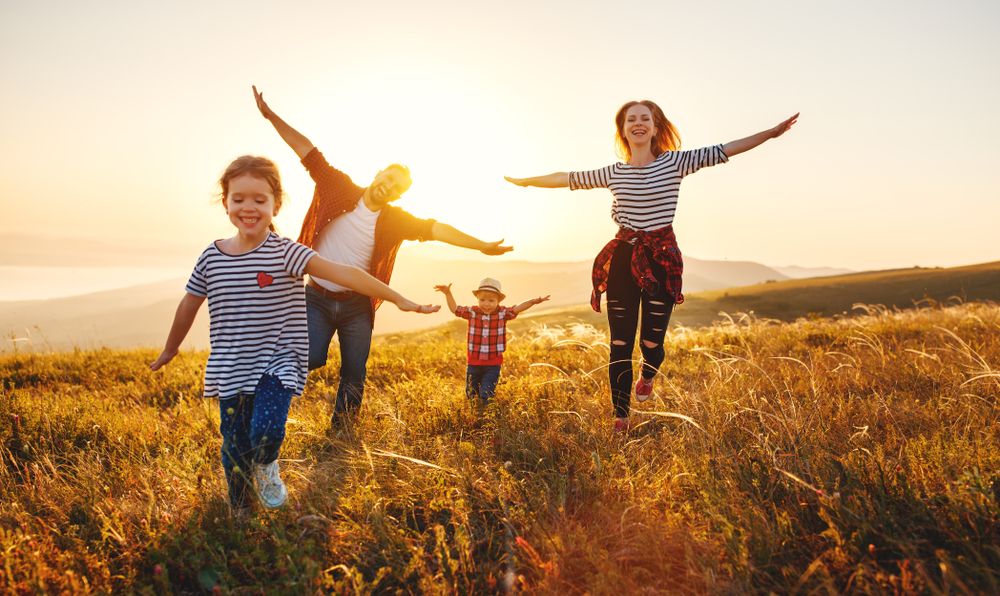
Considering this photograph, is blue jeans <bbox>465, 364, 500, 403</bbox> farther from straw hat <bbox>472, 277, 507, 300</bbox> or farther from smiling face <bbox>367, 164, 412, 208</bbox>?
smiling face <bbox>367, 164, 412, 208</bbox>

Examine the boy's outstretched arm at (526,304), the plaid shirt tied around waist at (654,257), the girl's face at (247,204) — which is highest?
the girl's face at (247,204)

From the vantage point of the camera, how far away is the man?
495 centimetres

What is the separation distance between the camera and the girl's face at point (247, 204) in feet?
11.0

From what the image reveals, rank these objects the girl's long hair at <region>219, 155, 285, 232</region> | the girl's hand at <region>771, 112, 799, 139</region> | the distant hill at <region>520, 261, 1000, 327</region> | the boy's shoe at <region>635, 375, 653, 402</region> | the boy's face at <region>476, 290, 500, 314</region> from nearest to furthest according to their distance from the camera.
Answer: the girl's long hair at <region>219, 155, 285, 232</region> → the girl's hand at <region>771, 112, 799, 139</region> → the boy's shoe at <region>635, 375, 653, 402</region> → the boy's face at <region>476, 290, 500, 314</region> → the distant hill at <region>520, 261, 1000, 327</region>

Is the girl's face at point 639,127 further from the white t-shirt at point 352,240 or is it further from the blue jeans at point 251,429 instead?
the blue jeans at point 251,429

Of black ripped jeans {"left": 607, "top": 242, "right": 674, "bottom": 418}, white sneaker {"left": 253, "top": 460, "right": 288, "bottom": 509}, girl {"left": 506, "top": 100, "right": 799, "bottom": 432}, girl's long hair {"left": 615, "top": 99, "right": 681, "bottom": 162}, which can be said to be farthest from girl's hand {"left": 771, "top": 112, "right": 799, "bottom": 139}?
white sneaker {"left": 253, "top": 460, "right": 288, "bottom": 509}

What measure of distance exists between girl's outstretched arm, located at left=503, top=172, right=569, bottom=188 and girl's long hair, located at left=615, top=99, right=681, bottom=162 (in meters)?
0.56

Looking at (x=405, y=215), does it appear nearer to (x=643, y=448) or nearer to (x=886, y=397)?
(x=643, y=448)

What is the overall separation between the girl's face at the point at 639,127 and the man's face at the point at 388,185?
80.6 inches

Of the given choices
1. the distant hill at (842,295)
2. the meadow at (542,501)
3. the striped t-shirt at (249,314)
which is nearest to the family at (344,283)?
the striped t-shirt at (249,314)

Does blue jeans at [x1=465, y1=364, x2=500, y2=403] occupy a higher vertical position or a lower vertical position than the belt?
lower

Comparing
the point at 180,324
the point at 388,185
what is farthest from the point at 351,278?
the point at 388,185

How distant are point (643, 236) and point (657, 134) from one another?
3.42ft

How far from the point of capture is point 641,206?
15.1ft
